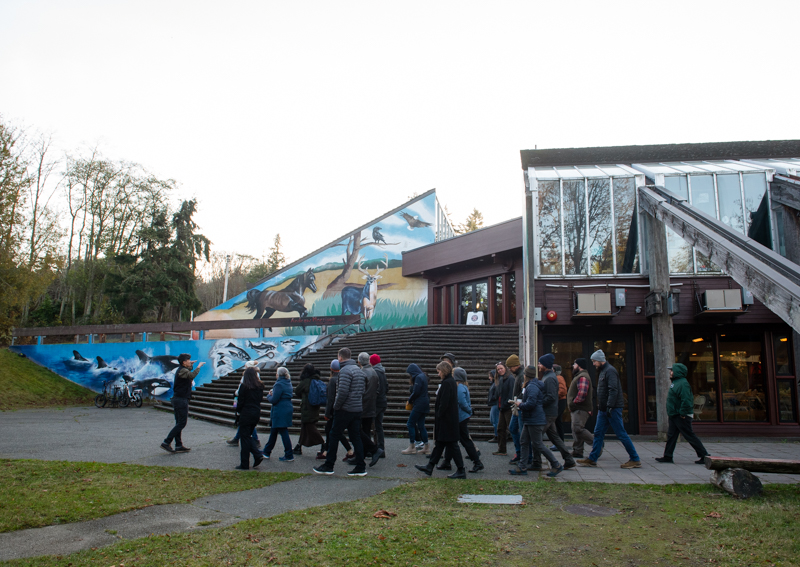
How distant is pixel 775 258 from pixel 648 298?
17.2 feet

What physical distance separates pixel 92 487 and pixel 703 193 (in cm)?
1453

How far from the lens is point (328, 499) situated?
5945 millimetres

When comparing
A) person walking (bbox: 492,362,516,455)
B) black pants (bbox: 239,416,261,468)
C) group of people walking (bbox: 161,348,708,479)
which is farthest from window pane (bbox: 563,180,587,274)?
black pants (bbox: 239,416,261,468)

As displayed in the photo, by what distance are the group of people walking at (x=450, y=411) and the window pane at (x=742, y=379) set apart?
5560 millimetres

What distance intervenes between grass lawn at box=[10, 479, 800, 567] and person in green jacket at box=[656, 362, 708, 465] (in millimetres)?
1907

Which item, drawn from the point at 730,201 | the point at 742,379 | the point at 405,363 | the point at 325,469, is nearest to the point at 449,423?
the point at 325,469

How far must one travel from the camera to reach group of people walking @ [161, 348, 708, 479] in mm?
7324

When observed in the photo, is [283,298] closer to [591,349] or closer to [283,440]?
[591,349]

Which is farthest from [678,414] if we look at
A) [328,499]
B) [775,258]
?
[328,499]

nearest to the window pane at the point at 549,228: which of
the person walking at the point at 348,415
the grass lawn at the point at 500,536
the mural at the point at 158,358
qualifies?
the person walking at the point at 348,415

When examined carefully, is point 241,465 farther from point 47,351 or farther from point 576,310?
point 47,351

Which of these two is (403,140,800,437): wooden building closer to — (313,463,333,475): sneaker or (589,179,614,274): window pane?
(589,179,614,274): window pane

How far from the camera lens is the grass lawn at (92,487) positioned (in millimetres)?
5090

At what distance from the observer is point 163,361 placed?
22.9m
